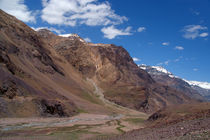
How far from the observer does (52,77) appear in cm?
10962

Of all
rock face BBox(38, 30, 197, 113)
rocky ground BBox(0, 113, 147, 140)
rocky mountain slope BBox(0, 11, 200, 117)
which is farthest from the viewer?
rock face BBox(38, 30, 197, 113)

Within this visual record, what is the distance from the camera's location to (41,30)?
646 feet

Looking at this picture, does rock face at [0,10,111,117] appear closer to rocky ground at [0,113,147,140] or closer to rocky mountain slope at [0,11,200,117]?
rocky mountain slope at [0,11,200,117]

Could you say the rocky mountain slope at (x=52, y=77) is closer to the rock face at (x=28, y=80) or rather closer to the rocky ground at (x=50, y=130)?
the rock face at (x=28, y=80)

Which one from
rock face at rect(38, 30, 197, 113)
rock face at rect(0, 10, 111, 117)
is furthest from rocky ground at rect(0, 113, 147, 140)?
rock face at rect(38, 30, 197, 113)

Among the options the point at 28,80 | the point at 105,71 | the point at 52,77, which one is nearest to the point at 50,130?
the point at 28,80

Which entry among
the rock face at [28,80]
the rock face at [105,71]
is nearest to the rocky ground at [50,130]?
the rock face at [28,80]

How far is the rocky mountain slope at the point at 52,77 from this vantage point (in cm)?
5984

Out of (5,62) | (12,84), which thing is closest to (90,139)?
(12,84)

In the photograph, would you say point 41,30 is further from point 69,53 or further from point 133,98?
point 133,98

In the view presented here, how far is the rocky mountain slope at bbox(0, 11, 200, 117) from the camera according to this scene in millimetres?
59844

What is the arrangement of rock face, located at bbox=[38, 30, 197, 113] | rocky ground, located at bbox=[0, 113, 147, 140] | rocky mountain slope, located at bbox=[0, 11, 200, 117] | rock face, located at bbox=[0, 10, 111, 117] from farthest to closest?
rock face, located at bbox=[38, 30, 197, 113] < rocky mountain slope, located at bbox=[0, 11, 200, 117] < rock face, located at bbox=[0, 10, 111, 117] < rocky ground, located at bbox=[0, 113, 147, 140]

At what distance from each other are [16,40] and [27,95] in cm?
4800

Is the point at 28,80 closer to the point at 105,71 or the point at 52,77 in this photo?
the point at 52,77
